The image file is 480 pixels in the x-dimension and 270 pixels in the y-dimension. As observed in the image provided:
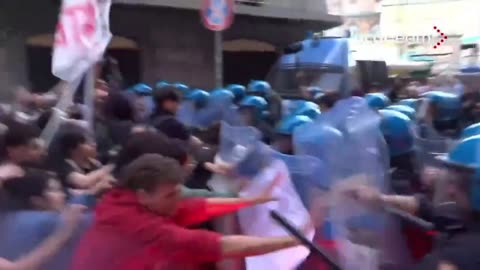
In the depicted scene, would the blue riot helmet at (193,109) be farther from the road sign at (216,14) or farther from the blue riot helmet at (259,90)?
the blue riot helmet at (259,90)

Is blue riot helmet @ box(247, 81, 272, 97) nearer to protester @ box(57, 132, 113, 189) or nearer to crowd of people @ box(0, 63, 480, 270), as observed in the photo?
crowd of people @ box(0, 63, 480, 270)

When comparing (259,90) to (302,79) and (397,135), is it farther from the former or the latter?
(397,135)

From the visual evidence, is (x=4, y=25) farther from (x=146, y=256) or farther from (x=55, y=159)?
(x=146, y=256)

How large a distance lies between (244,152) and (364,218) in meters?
1.16

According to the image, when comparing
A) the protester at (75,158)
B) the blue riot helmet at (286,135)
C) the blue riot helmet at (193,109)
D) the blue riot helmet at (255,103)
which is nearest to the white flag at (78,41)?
the protester at (75,158)

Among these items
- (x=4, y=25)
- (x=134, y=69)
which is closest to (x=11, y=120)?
(x=4, y=25)

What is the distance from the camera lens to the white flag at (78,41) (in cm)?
661

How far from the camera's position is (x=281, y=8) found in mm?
26156

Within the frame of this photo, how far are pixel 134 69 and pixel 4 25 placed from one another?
4.54m

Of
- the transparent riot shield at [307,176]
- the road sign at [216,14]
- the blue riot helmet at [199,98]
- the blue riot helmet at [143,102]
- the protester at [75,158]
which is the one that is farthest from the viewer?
the road sign at [216,14]

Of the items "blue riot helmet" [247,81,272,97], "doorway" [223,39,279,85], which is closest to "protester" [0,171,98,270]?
"blue riot helmet" [247,81,272,97]

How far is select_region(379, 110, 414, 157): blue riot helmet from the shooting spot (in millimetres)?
5578

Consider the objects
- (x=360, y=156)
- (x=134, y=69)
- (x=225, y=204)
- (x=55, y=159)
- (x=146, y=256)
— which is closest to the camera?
(x=146, y=256)

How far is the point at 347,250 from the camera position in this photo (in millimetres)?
3549
